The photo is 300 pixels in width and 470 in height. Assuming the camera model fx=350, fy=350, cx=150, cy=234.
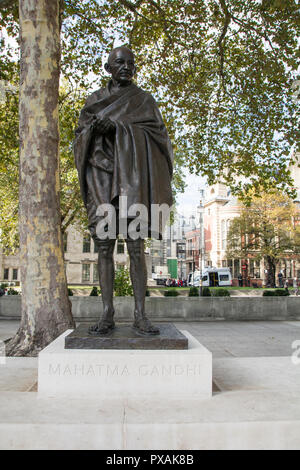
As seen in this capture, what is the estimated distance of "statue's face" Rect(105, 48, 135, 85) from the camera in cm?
338

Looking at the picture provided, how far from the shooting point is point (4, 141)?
42.3 ft

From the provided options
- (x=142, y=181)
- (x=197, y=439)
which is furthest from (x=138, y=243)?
(x=197, y=439)

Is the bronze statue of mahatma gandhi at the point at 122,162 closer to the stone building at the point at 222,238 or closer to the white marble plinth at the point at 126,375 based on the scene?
the white marble plinth at the point at 126,375

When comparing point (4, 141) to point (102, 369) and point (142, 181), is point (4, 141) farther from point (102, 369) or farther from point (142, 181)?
point (102, 369)

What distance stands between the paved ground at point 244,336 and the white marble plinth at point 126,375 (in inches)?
190

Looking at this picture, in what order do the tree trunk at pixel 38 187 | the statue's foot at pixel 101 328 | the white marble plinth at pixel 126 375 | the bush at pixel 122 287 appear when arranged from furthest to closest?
the bush at pixel 122 287, the tree trunk at pixel 38 187, the statue's foot at pixel 101 328, the white marble plinth at pixel 126 375

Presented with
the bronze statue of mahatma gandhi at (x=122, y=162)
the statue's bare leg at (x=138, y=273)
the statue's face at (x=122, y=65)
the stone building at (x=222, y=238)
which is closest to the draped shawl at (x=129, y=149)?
the bronze statue of mahatma gandhi at (x=122, y=162)

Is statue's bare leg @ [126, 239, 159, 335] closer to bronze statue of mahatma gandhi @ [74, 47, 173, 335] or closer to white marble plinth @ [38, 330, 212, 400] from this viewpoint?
bronze statue of mahatma gandhi @ [74, 47, 173, 335]

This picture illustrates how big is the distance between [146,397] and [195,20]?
13.1 metres

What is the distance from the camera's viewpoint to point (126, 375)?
2.57 metres

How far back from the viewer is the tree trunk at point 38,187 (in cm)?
646

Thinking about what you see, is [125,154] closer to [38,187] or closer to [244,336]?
[38,187]

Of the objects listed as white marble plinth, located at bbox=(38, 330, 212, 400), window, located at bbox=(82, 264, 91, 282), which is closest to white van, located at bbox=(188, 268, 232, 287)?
window, located at bbox=(82, 264, 91, 282)

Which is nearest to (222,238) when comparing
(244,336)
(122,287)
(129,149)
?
(122,287)
